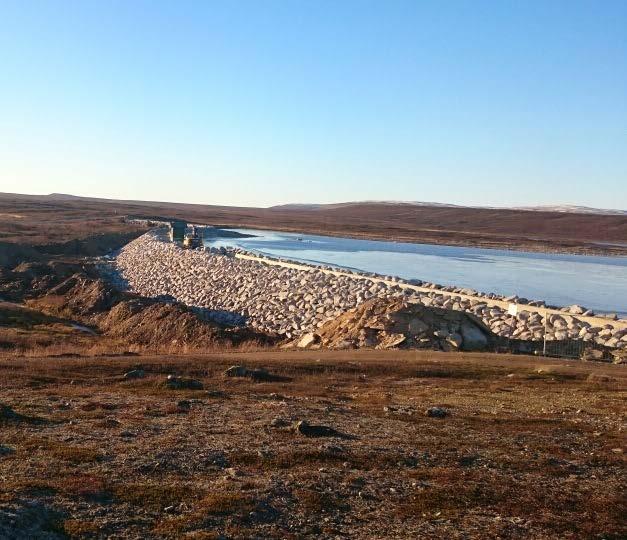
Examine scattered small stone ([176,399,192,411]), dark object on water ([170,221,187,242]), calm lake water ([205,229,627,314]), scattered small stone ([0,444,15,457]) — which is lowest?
calm lake water ([205,229,627,314])

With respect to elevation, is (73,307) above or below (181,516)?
below

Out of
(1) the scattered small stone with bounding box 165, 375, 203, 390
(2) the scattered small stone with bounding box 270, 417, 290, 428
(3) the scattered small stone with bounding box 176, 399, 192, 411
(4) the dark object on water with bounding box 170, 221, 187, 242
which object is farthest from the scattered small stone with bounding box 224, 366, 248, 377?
(4) the dark object on water with bounding box 170, 221, 187, 242

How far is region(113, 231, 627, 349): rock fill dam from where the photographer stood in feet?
70.2

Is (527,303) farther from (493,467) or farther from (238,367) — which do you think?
(493,467)

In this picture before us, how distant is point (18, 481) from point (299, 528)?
7.82ft

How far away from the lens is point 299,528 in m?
5.85

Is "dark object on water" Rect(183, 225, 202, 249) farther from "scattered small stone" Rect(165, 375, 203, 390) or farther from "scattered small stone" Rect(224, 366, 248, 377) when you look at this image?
"scattered small stone" Rect(165, 375, 203, 390)

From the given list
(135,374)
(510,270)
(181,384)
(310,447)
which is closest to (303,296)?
(135,374)

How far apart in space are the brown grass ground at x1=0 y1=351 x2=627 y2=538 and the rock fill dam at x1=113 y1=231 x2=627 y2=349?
831 cm

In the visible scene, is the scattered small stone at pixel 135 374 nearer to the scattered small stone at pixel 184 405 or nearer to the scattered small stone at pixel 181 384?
the scattered small stone at pixel 181 384

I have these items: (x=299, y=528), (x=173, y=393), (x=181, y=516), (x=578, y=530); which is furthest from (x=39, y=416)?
(x=578, y=530)

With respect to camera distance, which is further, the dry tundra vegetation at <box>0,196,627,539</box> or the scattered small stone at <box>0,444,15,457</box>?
the scattered small stone at <box>0,444,15,457</box>

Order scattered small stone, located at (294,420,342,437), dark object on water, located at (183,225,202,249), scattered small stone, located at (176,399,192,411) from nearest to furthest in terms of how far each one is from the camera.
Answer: scattered small stone, located at (294,420,342,437) < scattered small stone, located at (176,399,192,411) < dark object on water, located at (183,225,202,249)

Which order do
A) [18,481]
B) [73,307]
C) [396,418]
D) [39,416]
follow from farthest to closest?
1. [73,307]
2. [396,418]
3. [39,416]
4. [18,481]
